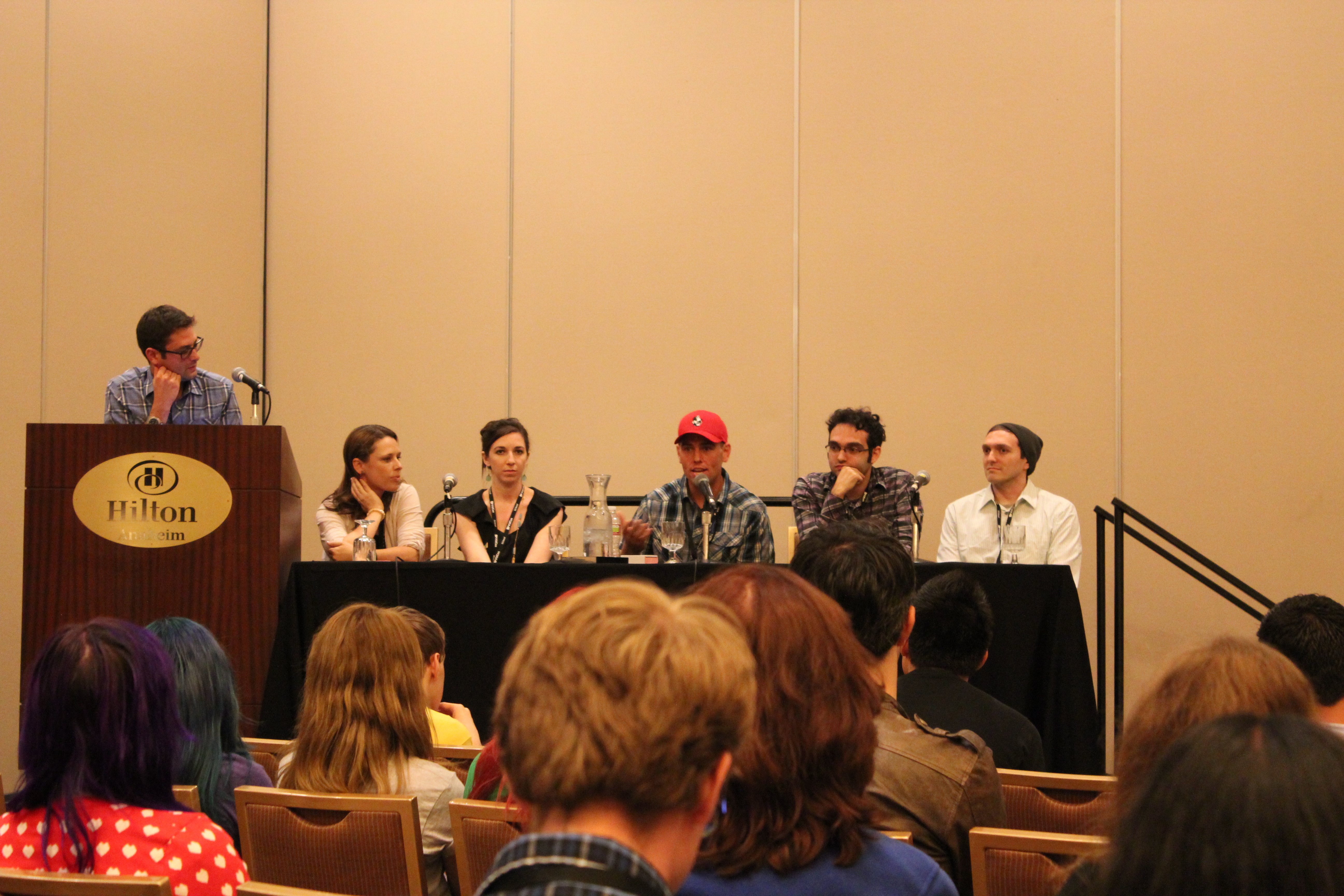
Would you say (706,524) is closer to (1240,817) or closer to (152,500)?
(152,500)

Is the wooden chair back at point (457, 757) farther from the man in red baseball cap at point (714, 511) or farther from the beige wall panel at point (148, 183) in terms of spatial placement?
the beige wall panel at point (148, 183)

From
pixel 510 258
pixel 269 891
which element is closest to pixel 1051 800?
pixel 269 891

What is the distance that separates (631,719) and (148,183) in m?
5.37

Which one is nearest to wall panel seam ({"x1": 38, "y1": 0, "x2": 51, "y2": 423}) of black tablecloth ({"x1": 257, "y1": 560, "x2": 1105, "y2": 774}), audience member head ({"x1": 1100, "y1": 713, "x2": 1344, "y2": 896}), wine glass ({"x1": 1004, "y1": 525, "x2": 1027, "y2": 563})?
black tablecloth ({"x1": 257, "y1": 560, "x2": 1105, "y2": 774})

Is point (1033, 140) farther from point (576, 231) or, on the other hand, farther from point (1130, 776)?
point (1130, 776)

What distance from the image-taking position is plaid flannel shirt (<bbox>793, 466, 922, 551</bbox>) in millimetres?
4648

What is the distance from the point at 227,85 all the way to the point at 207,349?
134cm

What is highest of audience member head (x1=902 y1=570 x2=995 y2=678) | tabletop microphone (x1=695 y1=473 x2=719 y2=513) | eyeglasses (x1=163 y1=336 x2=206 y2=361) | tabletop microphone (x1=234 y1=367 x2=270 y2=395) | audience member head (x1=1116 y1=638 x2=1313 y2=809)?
eyeglasses (x1=163 y1=336 x2=206 y2=361)

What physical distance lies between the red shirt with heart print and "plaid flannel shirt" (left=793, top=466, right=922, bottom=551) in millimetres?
3205

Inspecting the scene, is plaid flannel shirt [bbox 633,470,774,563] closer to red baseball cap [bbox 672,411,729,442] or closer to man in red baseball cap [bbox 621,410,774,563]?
man in red baseball cap [bbox 621,410,774,563]

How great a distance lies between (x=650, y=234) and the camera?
625cm

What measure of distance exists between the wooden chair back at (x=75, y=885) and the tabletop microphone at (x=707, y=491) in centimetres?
307

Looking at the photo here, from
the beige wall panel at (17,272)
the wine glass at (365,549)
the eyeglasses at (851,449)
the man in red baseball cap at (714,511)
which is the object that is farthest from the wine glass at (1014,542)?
the beige wall panel at (17,272)

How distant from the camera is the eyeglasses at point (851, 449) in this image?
15.4ft
